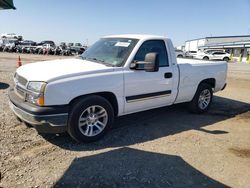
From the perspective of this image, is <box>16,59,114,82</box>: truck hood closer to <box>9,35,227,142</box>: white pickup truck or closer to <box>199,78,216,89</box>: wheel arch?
<box>9,35,227,142</box>: white pickup truck

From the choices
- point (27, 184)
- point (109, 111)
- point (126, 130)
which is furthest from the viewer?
point (126, 130)

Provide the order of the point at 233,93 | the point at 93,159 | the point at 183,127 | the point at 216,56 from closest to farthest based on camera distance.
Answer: the point at 93,159, the point at 183,127, the point at 233,93, the point at 216,56

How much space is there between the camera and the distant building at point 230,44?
52737 mm

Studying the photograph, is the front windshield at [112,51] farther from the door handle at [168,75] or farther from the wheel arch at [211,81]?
the wheel arch at [211,81]

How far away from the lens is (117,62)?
485 cm

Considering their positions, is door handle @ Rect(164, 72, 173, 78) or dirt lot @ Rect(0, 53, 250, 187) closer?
dirt lot @ Rect(0, 53, 250, 187)

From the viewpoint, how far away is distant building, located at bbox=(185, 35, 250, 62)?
5274 centimetres

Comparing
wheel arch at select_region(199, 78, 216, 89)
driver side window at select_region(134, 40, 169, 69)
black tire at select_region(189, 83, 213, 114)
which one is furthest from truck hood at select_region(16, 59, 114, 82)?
wheel arch at select_region(199, 78, 216, 89)

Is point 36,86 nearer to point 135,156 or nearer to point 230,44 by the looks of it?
point 135,156

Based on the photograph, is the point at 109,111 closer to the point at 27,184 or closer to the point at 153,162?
the point at 153,162

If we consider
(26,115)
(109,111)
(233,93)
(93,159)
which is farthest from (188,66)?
(233,93)

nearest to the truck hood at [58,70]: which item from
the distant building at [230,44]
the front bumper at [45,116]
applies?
the front bumper at [45,116]

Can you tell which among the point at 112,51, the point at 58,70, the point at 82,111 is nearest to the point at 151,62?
the point at 112,51

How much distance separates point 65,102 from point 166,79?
230 cm
